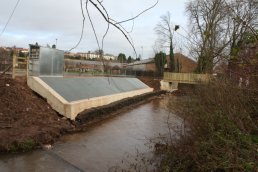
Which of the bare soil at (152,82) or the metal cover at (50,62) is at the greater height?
the metal cover at (50,62)

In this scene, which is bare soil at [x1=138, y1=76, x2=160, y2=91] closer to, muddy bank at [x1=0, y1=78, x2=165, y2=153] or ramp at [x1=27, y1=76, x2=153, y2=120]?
ramp at [x1=27, y1=76, x2=153, y2=120]

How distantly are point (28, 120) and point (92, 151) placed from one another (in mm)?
3965

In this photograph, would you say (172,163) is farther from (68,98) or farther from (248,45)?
(68,98)

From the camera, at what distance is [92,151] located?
11.8 m

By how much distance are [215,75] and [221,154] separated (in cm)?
422

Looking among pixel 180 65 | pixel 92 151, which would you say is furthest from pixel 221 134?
pixel 180 65

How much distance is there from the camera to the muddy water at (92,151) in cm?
992

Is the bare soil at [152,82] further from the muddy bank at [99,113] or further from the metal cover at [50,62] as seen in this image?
the metal cover at [50,62]

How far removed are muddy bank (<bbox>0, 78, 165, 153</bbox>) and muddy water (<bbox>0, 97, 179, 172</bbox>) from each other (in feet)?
1.72

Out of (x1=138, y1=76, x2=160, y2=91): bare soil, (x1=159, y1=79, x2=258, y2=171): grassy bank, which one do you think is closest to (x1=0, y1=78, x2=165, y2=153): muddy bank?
(x1=159, y1=79, x2=258, y2=171): grassy bank

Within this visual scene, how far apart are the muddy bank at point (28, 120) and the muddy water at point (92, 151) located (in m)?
0.52

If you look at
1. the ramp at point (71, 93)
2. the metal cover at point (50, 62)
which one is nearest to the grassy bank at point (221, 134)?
the ramp at point (71, 93)

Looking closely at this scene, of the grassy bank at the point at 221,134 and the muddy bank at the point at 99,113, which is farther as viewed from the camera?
the muddy bank at the point at 99,113

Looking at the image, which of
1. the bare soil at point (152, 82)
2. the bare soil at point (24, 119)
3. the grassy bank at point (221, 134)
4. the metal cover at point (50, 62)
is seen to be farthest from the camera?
the bare soil at point (152, 82)
